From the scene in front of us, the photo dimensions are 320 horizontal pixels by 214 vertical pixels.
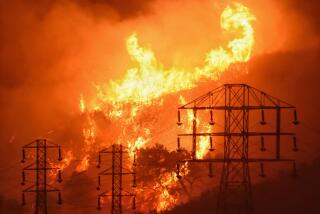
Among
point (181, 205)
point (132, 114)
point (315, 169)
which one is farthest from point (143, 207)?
point (315, 169)

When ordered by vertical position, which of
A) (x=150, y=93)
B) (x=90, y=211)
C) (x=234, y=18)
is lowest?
(x=90, y=211)

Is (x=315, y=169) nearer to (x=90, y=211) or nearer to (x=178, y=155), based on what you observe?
(x=178, y=155)

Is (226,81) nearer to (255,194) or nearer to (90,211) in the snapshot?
(255,194)

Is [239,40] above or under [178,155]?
above

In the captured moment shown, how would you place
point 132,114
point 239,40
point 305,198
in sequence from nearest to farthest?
point 305,198 < point 239,40 < point 132,114

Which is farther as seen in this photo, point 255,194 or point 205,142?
point 205,142

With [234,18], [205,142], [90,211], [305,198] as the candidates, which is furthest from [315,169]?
[90,211]

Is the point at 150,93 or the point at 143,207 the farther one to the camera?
the point at 150,93

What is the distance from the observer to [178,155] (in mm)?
191000

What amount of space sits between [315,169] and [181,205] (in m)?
28.2

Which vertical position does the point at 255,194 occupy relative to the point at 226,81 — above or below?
below

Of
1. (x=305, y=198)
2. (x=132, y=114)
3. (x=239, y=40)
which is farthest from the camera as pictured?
(x=132, y=114)

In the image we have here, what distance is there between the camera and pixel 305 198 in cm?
17300

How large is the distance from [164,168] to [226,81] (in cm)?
2328
